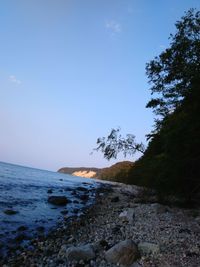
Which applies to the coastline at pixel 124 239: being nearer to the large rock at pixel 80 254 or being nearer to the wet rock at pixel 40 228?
the large rock at pixel 80 254

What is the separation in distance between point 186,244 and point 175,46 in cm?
1402

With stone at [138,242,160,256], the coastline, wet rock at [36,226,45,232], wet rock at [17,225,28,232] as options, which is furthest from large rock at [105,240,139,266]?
wet rock at [17,225,28,232]

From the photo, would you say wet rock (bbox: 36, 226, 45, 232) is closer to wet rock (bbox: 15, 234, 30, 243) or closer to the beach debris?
wet rock (bbox: 15, 234, 30, 243)

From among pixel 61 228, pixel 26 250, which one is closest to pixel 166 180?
pixel 61 228

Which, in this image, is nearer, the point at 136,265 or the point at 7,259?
the point at 136,265

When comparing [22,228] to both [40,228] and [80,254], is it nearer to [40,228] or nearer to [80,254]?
[40,228]

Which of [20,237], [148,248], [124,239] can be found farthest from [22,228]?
[148,248]

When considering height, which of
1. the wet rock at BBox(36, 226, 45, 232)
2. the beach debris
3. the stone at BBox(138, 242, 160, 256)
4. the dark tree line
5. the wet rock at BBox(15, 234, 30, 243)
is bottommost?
the wet rock at BBox(15, 234, 30, 243)

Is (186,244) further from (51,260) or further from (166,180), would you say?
(166,180)

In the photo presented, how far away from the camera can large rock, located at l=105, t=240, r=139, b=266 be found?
7066 millimetres

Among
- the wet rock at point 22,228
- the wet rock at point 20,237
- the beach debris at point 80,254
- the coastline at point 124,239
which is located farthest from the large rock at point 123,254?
the wet rock at point 22,228

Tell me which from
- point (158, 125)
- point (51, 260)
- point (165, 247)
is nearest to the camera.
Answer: point (51, 260)

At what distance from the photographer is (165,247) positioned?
8.07 metres

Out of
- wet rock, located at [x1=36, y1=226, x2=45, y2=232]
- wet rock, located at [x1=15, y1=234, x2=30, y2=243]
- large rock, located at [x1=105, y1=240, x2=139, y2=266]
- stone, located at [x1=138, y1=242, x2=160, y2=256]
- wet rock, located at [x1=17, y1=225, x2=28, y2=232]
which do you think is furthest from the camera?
wet rock, located at [x1=36, y1=226, x2=45, y2=232]
